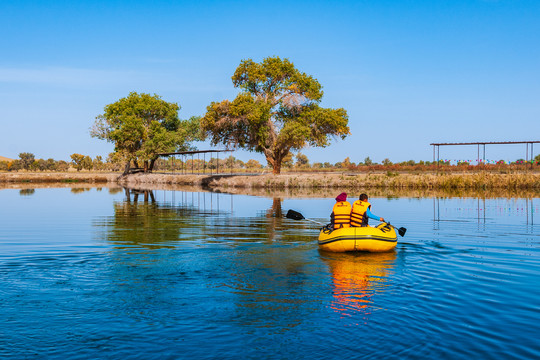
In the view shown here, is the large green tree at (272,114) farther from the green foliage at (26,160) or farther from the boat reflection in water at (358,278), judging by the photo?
the green foliage at (26,160)

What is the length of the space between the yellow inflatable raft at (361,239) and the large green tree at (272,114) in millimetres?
41909

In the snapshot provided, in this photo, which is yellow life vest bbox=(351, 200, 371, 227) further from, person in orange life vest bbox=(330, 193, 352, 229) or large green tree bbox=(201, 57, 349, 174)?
large green tree bbox=(201, 57, 349, 174)

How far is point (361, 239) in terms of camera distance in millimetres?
13797

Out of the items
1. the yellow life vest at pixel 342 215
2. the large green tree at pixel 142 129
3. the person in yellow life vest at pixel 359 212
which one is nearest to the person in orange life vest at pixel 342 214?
the yellow life vest at pixel 342 215

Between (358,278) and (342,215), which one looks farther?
(342,215)

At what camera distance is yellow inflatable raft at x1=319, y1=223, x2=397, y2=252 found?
13.8 m

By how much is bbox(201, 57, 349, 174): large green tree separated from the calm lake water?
39.2m

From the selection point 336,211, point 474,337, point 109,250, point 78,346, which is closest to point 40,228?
point 109,250

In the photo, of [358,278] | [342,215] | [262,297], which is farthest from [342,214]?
[262,297]

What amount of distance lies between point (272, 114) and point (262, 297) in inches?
2013

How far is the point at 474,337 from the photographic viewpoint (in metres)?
7.27

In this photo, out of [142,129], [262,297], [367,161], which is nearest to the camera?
[262,297]

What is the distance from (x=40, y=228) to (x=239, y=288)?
13605 millimetres

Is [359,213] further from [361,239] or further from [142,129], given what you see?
[142,129]
